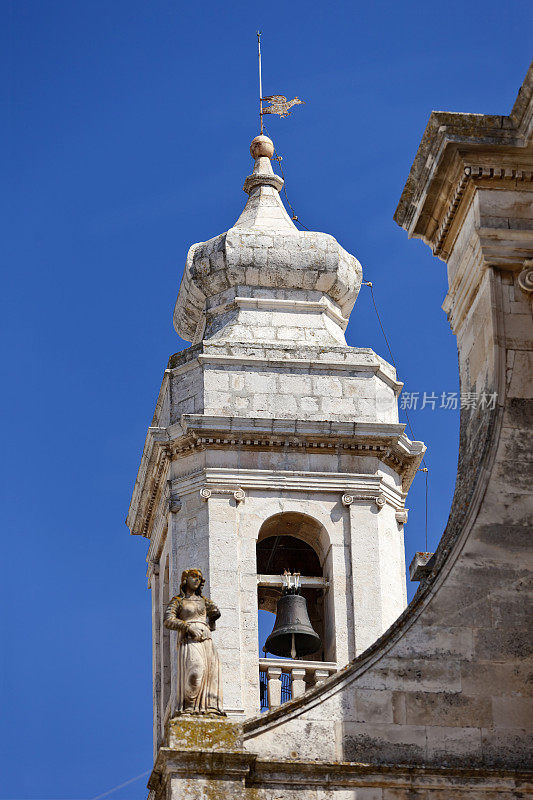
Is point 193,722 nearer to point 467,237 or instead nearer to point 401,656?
point 401,656

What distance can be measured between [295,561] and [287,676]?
3.62 metres

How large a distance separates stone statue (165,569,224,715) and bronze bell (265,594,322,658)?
967 centimetres

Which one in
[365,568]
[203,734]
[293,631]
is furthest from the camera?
[365,568]

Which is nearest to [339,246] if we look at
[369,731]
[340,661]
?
[340,661]

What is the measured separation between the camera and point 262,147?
Result: 42719 millimetres

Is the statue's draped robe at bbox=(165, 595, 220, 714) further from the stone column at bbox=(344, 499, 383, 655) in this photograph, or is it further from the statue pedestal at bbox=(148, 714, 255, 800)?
the stone column at bbox=(344, 499, 383, 655)

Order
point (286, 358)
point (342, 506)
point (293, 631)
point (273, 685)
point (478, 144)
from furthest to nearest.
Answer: point (286, 358) → point (342, 506) → point (273, 685) → point (293, 631) → point (478, 144)

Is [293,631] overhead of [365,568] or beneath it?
beneath

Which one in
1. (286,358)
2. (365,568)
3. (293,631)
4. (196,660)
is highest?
(286,358)

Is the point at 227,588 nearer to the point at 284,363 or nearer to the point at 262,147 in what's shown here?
the point at 284,363

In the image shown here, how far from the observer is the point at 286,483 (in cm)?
3578

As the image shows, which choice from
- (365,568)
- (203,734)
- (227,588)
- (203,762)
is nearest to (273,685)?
(227,588)

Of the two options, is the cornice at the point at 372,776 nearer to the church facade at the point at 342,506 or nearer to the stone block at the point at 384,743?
the church facade at the point at 342,506

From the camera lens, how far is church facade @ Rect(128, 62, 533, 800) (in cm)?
2236
